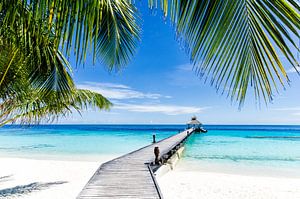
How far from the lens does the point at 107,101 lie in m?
7.99

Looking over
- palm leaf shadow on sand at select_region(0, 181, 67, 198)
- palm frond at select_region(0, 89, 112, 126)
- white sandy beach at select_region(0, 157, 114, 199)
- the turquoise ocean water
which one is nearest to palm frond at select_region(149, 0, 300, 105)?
palm frond at select_region(0, 89, 112, 126)

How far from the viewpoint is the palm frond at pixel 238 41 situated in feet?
2.51

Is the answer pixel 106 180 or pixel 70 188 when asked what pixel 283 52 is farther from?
pixel 70 188

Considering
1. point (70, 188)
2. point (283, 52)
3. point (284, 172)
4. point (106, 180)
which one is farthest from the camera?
point (284, 172)

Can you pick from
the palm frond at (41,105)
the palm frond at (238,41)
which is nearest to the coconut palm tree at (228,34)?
the palm frond at (238,41)

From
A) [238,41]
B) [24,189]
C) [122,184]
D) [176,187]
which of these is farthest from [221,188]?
[238,41]

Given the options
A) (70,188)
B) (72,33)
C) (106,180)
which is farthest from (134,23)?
(70,188)

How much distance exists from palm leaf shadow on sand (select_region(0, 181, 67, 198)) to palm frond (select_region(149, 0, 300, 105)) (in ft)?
27.8

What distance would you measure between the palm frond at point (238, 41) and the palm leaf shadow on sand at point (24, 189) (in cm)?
847

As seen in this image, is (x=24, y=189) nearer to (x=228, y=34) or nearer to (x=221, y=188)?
(x=221, y=188)

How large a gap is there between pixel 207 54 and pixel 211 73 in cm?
7

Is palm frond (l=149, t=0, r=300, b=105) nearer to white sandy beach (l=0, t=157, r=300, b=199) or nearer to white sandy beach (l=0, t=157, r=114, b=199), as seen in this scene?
white sandy beach (l=0, t=157, r=300, b=199)

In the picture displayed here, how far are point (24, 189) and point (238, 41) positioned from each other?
9441 millimetres

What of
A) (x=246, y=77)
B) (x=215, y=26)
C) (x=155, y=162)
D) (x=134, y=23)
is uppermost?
(x=134, y=23)
